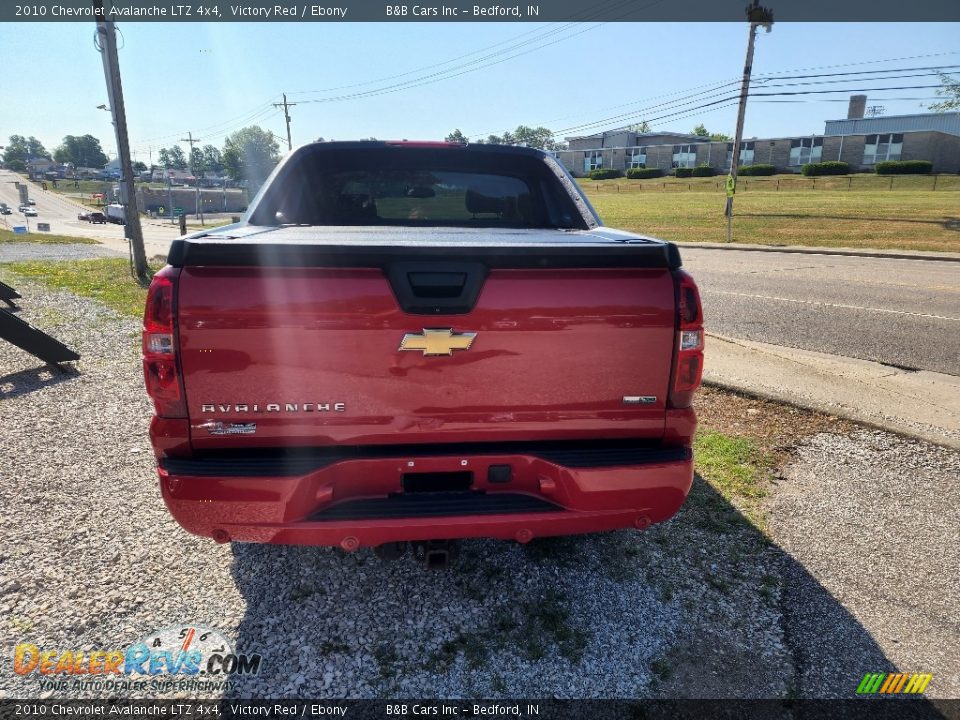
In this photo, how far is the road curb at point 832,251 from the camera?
18375 millimetres

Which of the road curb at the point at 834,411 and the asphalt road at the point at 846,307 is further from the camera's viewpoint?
the asphalt road at the point at 846,307

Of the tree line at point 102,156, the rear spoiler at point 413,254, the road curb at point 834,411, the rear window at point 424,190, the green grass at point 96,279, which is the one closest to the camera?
the rear spoiler at point 413,254

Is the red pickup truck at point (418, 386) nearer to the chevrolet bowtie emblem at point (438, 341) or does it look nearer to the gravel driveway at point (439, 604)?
A: the chevrolet bowtie emblem at point (438, 341)

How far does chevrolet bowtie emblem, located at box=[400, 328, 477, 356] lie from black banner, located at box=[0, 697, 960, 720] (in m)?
1.39

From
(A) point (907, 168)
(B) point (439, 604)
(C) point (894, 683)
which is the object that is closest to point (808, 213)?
(A) point (907, 168)

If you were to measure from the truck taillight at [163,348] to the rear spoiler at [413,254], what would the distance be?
0.11 meters

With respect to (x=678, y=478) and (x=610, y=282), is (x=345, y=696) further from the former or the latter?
(x=610, y=282)

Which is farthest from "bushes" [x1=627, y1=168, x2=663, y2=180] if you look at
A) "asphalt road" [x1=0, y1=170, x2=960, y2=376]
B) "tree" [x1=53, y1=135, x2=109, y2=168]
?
"tree" [x1=53, y1=135, x2=109, y2=168]

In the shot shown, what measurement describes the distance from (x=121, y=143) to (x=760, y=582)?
16.7 meters

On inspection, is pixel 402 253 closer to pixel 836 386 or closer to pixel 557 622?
pixel 557 622

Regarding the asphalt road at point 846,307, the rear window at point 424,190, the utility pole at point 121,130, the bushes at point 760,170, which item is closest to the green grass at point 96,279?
the utility pole at point 121,130

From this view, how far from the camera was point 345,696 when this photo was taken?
7.81 feet

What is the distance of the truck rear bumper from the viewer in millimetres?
2307

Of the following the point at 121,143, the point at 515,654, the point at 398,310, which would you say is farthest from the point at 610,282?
the point at 121,143
